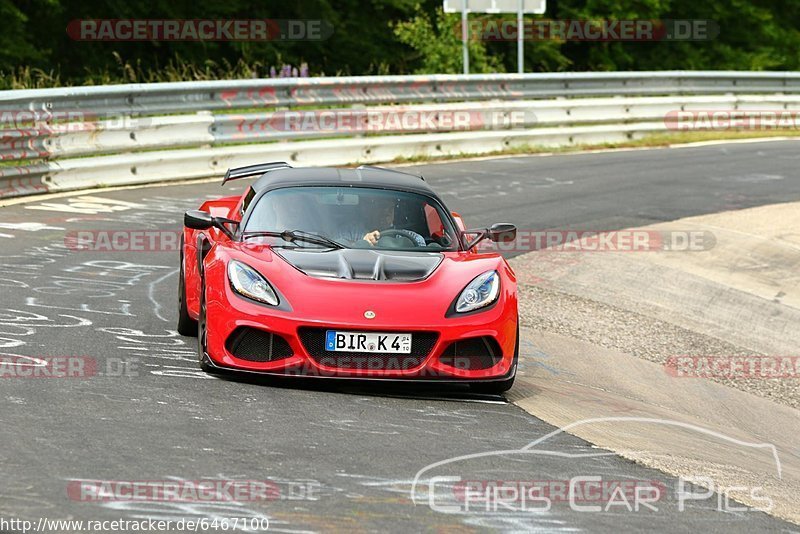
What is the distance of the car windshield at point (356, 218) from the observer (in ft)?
28.5

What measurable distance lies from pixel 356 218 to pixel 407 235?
335mm

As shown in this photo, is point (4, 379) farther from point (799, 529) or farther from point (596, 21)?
point (596, 21)

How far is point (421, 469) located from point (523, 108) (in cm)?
1668

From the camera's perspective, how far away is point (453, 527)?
5.21 meters

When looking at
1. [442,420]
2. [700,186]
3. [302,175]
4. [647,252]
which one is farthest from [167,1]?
[442,420]

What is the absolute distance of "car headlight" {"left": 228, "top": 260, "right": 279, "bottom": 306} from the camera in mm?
7703

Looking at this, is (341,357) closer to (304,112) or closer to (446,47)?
(304,112)

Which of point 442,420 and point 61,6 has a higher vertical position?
point 61,6

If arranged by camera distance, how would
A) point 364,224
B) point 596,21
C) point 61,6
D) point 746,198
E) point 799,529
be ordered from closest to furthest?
point 799,529 → point 364,224 → point 746,198 → point 61,6 → point 596,21

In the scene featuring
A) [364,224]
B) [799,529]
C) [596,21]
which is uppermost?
[596,21]

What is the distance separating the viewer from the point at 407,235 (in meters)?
8.80
